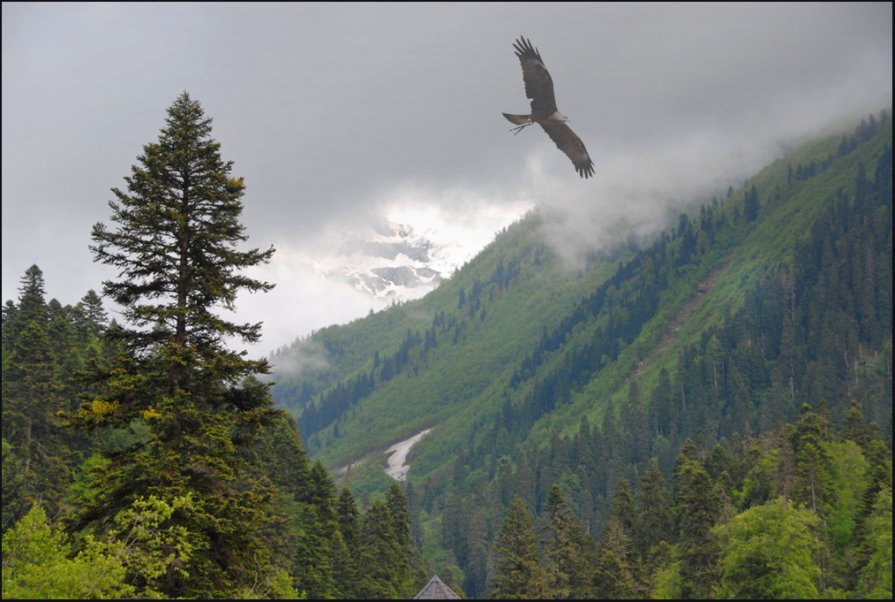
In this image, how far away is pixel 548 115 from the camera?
20.5m

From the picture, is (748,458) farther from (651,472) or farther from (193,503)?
(193,503)

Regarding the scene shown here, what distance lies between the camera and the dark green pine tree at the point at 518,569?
6488 cm

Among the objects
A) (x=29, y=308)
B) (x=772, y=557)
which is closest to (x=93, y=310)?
(x=29, y=308)

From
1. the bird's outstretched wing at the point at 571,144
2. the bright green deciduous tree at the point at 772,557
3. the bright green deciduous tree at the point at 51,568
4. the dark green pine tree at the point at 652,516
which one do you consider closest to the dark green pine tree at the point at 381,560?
the dark green pine tree at the point at 652,516

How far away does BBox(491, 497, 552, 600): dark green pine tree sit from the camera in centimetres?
6488

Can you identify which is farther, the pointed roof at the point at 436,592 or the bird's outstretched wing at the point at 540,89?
the pointed roof at the point at 436,592

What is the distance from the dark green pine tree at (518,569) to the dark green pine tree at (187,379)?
38693 mm

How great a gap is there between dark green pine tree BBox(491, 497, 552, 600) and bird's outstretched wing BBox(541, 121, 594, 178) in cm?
4996

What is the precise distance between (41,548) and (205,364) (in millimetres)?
7373

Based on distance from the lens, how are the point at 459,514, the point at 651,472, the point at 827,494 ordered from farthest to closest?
the point at 459,514 < the point at 651,472 < the point at 827,494

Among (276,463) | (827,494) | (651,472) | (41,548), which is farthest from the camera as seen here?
(651,472)

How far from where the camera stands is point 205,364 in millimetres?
27266

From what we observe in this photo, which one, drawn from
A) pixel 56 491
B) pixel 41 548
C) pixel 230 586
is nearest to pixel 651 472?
pixel 56 491

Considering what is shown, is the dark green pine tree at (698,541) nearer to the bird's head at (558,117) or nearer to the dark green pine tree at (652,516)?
the dark green pine tree at (652,516)
